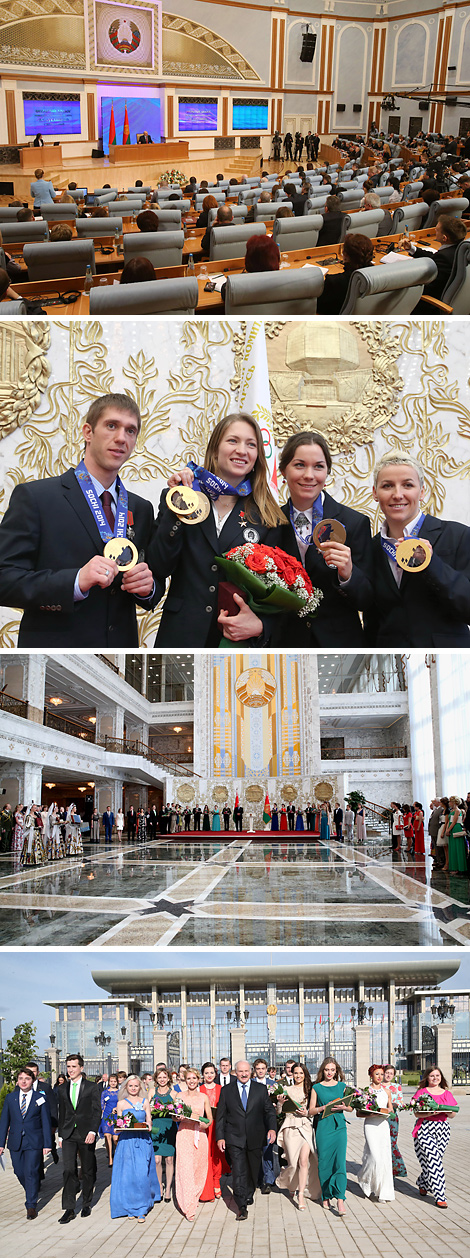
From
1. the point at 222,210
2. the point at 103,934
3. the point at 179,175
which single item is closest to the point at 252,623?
the point at 103,934

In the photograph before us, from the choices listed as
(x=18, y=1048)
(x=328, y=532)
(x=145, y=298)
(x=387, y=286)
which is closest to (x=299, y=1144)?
(x=18, y=1048)

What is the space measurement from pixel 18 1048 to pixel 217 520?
2.80 m

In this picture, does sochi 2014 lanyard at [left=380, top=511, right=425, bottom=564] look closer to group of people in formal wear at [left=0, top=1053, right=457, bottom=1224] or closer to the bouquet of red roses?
the bouquet of red roses

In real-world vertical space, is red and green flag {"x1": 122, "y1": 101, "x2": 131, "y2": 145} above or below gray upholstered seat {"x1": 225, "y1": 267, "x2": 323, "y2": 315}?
above

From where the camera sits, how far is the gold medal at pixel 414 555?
3.92m

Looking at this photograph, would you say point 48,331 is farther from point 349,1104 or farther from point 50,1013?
point 349,1104

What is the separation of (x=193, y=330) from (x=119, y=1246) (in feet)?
15.0

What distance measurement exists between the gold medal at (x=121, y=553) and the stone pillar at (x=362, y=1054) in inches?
102

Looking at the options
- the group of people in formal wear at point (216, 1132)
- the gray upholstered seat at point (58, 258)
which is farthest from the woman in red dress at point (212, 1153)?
the gray upholstered seat at point (58, 258)

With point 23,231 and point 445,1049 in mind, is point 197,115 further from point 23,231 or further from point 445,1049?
Answer: point 445,1049

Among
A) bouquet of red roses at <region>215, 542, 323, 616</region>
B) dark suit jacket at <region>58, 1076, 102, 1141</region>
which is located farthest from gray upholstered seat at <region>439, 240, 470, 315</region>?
dark suit jacket at <region>58, 1076, 102, 1141</region>

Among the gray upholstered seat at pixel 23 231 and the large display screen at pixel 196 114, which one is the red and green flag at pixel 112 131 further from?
the gray upholstered seat at pixel 23 231

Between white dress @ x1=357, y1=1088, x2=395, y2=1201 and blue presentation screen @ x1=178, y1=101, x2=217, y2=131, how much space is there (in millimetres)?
15815

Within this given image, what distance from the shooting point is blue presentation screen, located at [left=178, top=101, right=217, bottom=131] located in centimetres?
1472
